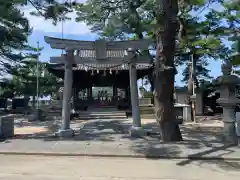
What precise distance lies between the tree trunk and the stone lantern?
1.71m

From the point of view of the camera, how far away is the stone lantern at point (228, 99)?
11789 millimetres

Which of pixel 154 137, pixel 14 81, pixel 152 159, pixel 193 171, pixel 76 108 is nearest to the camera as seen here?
pixel 193 171

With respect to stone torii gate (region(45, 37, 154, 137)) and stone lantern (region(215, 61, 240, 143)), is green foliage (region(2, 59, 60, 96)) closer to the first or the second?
stone torii gate (region(45, 37, 154, 137))

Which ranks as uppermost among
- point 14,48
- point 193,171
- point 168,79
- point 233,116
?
point 14,48

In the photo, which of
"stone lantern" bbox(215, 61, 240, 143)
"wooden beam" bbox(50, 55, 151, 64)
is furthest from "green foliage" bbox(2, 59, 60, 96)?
"stone lantern" bbox(215, 61, 240, 143)

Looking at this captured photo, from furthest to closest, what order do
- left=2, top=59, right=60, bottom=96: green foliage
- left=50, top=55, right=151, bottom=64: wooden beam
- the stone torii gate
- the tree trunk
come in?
left=2, top=59, right=60, bottom=96: green foliage
left=50, top=55, right=151, bottom=64: wooden beam
the stone torii gate
the tree trunk

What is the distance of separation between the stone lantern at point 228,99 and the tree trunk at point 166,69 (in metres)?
1.71

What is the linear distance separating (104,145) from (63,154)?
152 centimetres

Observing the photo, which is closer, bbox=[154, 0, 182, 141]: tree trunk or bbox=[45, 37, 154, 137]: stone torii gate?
bbox=[154, 0, 182, 141]: tree trunk

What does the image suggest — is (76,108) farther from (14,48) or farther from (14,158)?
(14,158)

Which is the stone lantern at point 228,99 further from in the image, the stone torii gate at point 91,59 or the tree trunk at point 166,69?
the stone torii gate at point 91,59

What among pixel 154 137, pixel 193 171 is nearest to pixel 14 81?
pixel 154 137

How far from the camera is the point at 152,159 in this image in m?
9.73

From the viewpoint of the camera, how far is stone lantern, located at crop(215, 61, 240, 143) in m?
11.8
